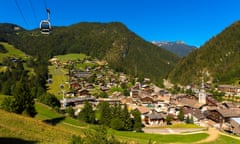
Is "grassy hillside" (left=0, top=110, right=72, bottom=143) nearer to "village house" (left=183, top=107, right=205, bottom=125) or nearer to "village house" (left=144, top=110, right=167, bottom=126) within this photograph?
"village house" (left=144, top=110, right=167, bottom=126)

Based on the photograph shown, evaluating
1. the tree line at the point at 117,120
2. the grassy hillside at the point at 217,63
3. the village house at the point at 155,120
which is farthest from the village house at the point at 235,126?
the grassy hillside at the point at 217,63

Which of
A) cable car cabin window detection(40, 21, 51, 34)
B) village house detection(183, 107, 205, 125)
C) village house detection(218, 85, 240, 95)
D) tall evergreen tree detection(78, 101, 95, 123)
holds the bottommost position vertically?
village house detection(183, 107, 205, 125)

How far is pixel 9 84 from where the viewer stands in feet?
231

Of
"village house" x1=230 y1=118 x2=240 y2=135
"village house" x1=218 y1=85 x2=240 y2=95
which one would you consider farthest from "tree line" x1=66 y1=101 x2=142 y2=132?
"village house" x1=218 y1=85 x2=240 y2=95

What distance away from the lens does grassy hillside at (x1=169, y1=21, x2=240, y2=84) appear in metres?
154

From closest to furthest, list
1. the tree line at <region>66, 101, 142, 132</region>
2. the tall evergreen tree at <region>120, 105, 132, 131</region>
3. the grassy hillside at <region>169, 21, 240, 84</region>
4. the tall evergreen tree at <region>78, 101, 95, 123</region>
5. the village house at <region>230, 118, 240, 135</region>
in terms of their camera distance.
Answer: the tree line at <region>66, 101, 142, 132</region>
the tall evergreen tree at <region>120, 105, 132, 131</region>
the tall evergreen tree at <region>78, 101, 95, 123</region>
the village house at <region>230, 118, 240, 135</region>
the grassy hillside at <region>169, 21, 240, 84</region>

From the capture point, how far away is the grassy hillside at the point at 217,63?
154125 mm

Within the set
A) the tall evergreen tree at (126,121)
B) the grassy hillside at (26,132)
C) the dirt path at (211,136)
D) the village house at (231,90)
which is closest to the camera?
the grassy hillside at (26,132)

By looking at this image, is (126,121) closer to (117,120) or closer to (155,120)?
(117,120)

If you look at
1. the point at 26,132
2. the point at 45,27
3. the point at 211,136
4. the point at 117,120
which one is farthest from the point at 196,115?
the point at 45,27

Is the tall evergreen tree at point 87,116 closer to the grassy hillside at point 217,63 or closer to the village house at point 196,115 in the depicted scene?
the village house at point 196,115

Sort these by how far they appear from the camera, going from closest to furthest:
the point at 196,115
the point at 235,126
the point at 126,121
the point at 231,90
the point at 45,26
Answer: the point at 45,26, the point at 126,121, the point at 235,126, the point at 196,115, the point at 231,90

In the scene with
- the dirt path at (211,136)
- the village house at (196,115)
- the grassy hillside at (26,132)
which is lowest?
the dirt path at (211,136)

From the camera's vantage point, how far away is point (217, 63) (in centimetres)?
17250
